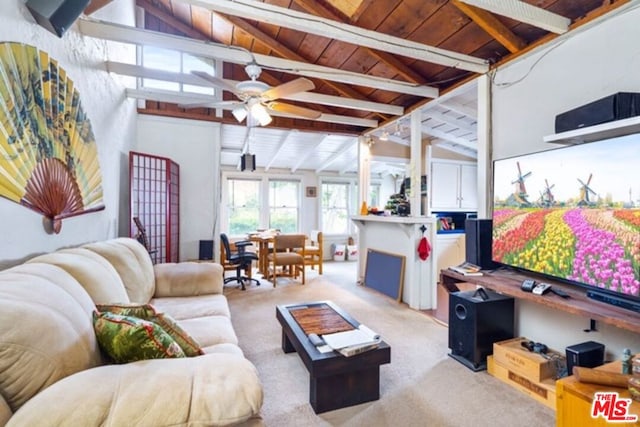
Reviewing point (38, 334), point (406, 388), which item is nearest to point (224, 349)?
point (38, 334)

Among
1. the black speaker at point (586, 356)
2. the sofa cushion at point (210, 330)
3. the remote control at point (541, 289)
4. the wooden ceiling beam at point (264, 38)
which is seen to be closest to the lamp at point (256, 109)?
the wooden ceiling beam at point (264, 38)

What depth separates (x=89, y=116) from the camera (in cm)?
256

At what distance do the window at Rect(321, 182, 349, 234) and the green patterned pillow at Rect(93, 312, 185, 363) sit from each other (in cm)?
651

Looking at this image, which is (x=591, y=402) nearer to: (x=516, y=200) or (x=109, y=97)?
(x=516, y=200)

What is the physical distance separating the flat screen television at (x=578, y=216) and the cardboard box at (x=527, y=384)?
65 centimetres

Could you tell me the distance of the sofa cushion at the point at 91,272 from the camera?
1513mm

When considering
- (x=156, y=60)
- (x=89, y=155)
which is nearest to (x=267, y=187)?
(x=156, y=60)

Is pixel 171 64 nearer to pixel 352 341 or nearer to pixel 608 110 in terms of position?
pixel 352 341

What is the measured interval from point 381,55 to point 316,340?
284 centimetres

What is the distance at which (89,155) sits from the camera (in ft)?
8.18

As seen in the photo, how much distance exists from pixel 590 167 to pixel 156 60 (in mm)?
5174

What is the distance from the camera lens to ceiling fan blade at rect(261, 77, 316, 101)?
2.59 metres

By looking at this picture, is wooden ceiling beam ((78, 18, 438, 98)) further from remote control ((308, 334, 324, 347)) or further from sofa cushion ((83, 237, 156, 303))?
remote control ((308, 334, 324, 347))

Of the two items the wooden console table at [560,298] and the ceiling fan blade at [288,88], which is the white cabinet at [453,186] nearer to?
the wooden console table at [560,298]
